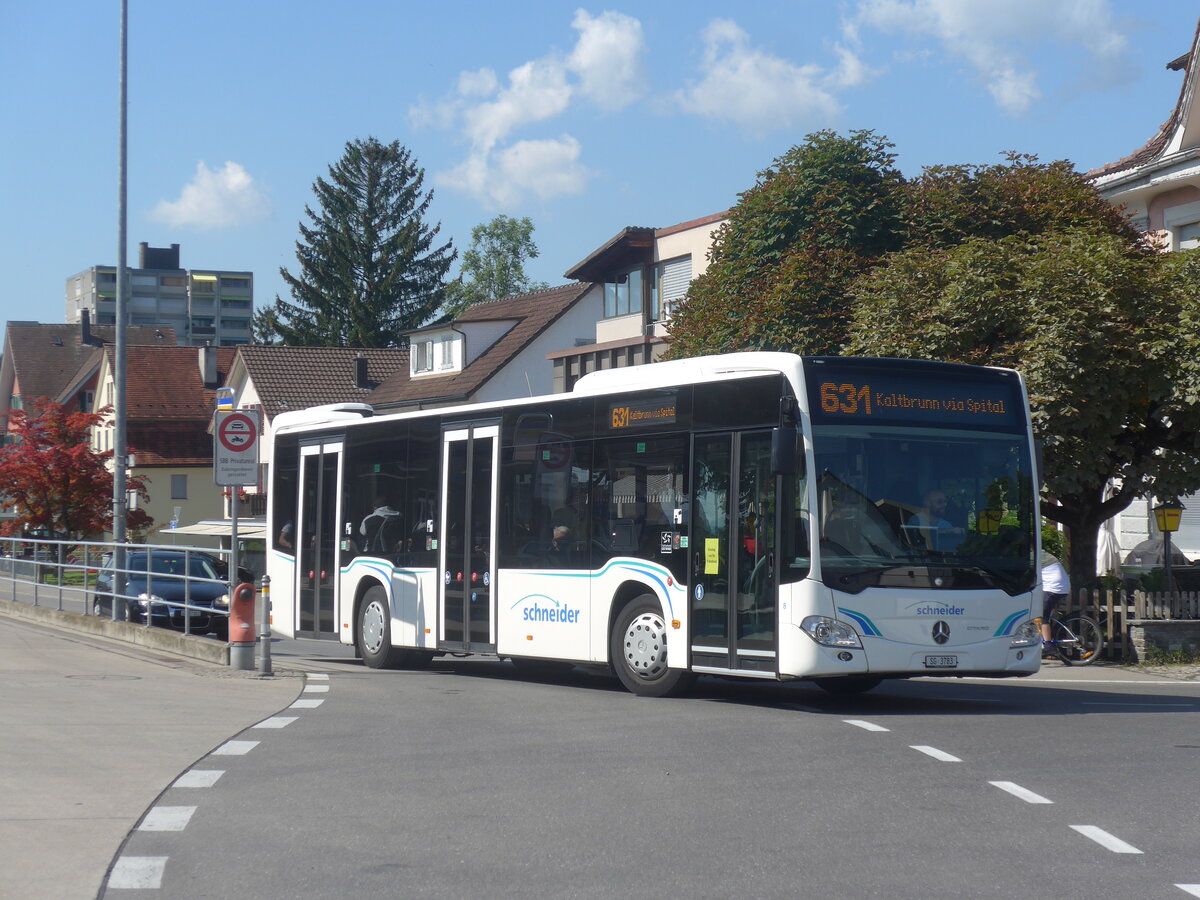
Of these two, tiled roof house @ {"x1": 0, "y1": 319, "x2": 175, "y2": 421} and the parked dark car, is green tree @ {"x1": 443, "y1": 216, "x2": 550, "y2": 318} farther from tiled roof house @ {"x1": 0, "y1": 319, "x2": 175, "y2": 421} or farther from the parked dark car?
the parked dark car

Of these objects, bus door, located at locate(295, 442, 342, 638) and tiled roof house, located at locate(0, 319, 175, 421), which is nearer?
bus door, located at locate(295, 442, 342, 638)

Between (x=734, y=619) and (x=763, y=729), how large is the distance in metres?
1.64

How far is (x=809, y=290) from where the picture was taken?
2755 cm

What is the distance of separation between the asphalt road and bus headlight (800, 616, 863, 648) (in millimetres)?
640

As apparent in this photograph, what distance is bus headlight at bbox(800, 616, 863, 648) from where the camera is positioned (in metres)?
13.3

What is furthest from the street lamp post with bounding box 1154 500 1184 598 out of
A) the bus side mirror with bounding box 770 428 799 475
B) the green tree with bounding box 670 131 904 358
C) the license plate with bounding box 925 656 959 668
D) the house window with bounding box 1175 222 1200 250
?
the bus side mirror with bounding box 770 428 799 475

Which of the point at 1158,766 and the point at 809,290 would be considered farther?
the point at 809,290

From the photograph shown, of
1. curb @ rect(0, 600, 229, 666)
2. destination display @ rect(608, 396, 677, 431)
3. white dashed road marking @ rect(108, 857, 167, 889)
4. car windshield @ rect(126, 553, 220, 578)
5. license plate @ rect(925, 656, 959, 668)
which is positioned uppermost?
destination display @ rect(608, 396, 677, 431)

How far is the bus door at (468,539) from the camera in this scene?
17234mm

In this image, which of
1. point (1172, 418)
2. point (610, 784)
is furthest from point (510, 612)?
point (1172, 418)

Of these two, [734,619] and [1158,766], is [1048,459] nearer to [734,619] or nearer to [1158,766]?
[734,619]

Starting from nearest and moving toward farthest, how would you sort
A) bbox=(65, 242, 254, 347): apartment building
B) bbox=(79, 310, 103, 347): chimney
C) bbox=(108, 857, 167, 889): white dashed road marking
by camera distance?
bbox=(108, 857, 167, 889): white dashed road marking → bbox=(79, 310, 103, 347): chimney → bbox=(65, 242, 254, 347): apartment building

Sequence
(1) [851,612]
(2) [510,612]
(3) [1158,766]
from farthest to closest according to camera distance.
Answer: (2) [510,612], (1) [851,612], (3) [1158,766]

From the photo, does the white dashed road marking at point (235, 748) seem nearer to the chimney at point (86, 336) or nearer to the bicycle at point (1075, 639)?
the bicycle at point (1075, 639)
